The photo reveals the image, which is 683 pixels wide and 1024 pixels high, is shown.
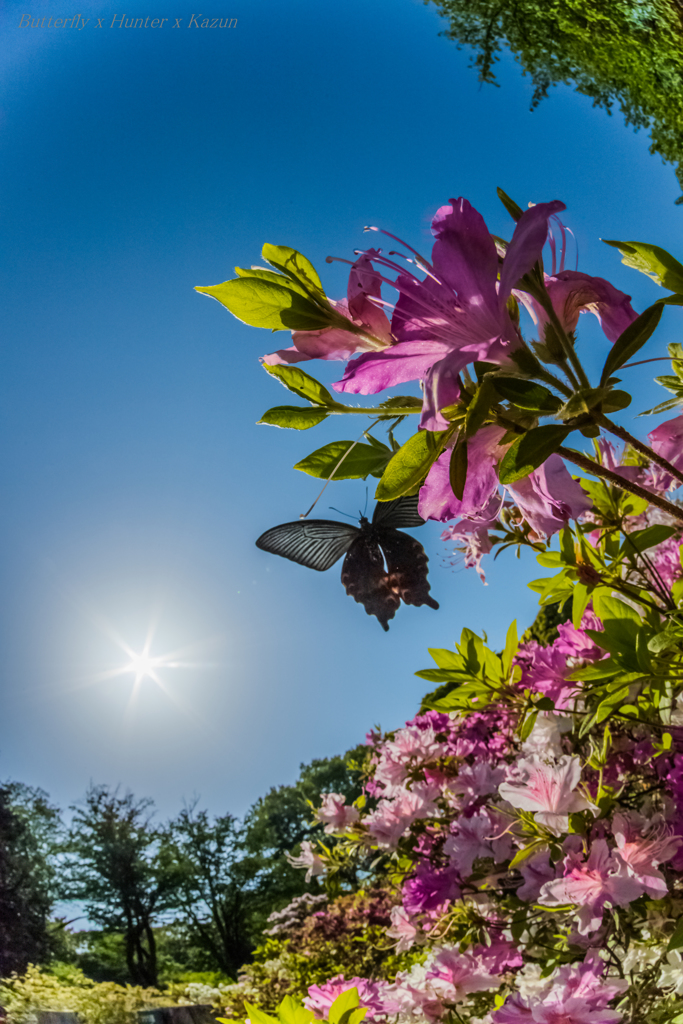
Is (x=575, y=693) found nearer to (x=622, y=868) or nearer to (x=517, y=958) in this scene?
(x=622, y=868)

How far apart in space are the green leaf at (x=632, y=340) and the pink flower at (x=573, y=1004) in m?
0.45

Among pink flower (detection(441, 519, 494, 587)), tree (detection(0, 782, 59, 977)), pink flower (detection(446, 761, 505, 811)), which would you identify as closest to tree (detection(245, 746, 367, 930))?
tree (detection(0, 782, 59, 977))

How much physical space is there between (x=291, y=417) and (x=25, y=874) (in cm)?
613

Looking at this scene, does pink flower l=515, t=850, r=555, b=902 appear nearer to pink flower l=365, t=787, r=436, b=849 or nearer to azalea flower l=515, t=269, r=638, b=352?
pink flower l=365, t=787, r=436, b=849

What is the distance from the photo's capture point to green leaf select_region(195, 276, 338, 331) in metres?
0.22

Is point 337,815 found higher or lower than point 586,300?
lower

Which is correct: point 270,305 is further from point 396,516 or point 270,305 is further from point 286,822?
point 286,822

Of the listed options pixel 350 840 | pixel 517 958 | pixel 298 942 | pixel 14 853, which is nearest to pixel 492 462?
pixel 517 958

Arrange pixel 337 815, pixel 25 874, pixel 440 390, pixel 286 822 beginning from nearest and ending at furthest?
pixel 440 390
pixel 337 815
pixel 25 874
pixel 286 822

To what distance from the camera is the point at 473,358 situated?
7.6 inches

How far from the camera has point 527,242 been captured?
18 centimetres

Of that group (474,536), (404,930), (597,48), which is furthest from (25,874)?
(597,48)

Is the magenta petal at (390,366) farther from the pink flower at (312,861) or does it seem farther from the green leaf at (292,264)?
the pink flower at (312,861)

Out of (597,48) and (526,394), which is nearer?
(526,394)
